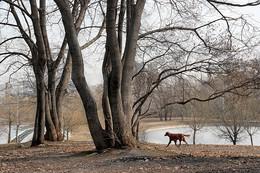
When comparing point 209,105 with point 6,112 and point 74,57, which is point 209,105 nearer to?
point 74,57

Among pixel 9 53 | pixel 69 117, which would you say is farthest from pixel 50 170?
pixel 69 117

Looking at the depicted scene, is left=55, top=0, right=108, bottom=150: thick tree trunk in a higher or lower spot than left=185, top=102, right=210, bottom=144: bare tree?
higher

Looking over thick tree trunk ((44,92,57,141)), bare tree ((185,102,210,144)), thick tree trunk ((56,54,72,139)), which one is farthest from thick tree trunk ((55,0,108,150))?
bare tree ((185,102,210,144))

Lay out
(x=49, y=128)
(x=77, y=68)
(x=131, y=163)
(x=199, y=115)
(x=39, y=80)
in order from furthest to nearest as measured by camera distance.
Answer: (x=199, y=115), (x=49, y=128), (x=39, y=80), (x=77, y=68), (x=131, y=163)

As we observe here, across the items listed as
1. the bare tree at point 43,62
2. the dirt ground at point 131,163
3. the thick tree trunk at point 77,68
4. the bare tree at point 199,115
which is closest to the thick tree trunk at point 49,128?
the bare tree at point 43,62

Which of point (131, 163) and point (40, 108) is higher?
point (40, 108)

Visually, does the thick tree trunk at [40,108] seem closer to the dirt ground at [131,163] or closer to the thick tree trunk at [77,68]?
the dirt ground at [131,163]

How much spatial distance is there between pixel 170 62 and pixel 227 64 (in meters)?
2.27

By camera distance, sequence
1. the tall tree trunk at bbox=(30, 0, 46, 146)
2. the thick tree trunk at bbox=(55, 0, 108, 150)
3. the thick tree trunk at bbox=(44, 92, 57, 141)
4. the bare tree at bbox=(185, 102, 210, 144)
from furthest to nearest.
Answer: the bare tree at bbox=(185, 102, 210, 144) < the thick tree trunk at bbox=(44, 92, 57, 141) < the tall tree trunk at bbox=(30, 0, 46, 146) < the thick tree trunk at bbox=(55, 0, 108, 150)

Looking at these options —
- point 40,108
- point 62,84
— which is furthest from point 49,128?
point 62,84

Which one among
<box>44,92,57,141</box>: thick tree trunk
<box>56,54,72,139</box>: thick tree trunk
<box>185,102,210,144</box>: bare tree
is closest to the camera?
<box>44,92,57,141</box>: thick tree trunk

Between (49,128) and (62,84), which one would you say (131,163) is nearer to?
(49,128)

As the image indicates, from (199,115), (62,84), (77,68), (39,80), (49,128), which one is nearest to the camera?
(77,68)

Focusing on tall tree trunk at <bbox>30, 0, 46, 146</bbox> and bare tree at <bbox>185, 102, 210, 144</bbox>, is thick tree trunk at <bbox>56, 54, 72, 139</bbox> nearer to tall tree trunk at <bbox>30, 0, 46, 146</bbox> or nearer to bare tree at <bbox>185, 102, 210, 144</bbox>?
tall tree trunk at <bbox>30, 0, 46, 146</bbox>
